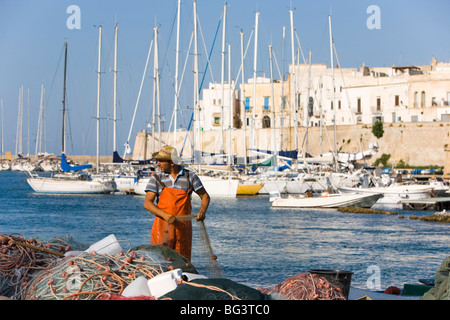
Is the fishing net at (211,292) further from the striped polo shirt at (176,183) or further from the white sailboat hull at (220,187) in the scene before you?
the white sailboat hull at (220,187)

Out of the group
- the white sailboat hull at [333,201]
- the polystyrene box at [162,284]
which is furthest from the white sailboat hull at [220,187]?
the polystyrene box at [162,284]

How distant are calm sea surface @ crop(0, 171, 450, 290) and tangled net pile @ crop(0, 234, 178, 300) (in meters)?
0.99

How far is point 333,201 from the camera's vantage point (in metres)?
30.9

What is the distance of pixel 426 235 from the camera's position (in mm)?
21219

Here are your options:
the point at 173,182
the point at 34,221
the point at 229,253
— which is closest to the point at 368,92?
the point at 34,221

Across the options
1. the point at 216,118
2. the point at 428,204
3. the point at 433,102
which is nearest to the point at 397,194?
the point at 428,204

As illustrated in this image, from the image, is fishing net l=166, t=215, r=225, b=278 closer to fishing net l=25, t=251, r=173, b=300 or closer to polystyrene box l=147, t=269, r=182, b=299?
fishing net l=25, t=251, r=173, b=300

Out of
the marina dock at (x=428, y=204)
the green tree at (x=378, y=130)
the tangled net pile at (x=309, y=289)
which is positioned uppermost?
the green tree at (x=378, y=130)

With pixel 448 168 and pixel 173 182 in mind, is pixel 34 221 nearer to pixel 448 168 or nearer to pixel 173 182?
pixel 173 182

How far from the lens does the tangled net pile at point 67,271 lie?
483cm

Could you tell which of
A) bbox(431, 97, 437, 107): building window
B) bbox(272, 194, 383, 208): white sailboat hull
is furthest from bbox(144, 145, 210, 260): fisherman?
bbox(431, 97, 437, 107): building window

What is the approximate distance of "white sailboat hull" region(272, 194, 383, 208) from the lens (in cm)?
3084
